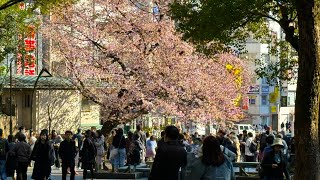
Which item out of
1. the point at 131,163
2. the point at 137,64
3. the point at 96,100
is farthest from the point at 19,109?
the point at 131,163

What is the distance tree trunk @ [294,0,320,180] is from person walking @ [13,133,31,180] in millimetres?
7445

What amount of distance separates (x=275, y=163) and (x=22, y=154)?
6981mm

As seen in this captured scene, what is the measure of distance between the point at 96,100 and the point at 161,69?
3.65m

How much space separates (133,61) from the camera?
34219 millimetres

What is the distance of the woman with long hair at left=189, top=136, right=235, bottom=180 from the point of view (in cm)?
941

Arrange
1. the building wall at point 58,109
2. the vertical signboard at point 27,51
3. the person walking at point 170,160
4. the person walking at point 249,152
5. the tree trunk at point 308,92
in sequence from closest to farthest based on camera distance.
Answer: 1. the person walking at point 170,160
2. the tree trunk at point 308,92
3. the person walking at point 249,152
4. the vertical signboard at point 27,51
5. the building wall at point 58,109

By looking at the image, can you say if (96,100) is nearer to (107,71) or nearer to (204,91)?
(107,71)

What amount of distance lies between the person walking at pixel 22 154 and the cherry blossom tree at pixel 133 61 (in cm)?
1587

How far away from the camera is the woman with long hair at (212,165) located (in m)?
9.41

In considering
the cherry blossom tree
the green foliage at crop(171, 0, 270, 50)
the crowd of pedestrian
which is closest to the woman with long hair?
the crowd of pedestrian

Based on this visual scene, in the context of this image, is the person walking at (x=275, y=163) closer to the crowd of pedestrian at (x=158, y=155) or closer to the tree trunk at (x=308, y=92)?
the crowd of pedestrian at (x=158, y=155)

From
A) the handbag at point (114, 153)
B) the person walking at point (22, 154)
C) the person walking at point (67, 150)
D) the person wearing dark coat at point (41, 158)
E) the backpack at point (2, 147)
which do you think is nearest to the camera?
the person wearing dark coat at point (41, 158)

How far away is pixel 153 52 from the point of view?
34750 mm

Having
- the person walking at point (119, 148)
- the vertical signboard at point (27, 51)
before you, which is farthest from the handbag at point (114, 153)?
the vertical signboard at point (27, 51)
